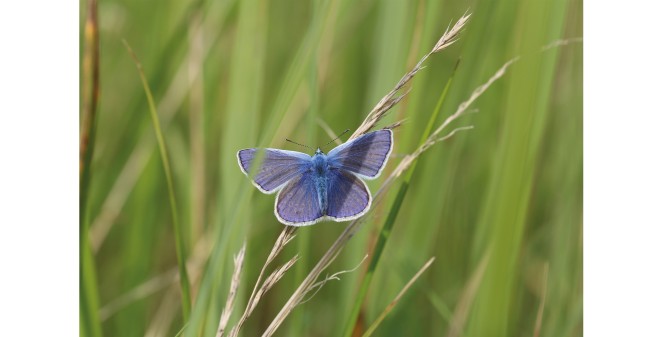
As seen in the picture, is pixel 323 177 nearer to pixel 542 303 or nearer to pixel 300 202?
pixel 300 202

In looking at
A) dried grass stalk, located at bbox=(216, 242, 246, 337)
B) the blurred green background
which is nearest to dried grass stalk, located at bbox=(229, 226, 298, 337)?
dried grass stalk, located at bbox=(216, 242, 246, 337)

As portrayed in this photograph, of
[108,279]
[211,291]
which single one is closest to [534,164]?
[211,291]

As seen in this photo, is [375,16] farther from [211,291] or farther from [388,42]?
[211,291]

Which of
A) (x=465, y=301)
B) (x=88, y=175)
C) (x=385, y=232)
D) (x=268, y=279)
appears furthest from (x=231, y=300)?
(x=465, y=301)

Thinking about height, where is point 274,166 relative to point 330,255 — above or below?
above

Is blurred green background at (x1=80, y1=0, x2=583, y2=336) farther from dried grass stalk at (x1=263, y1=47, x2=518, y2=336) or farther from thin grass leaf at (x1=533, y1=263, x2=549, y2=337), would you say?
dried grass stalk at (x1=263, y1=47, x2=518, y2=336)
